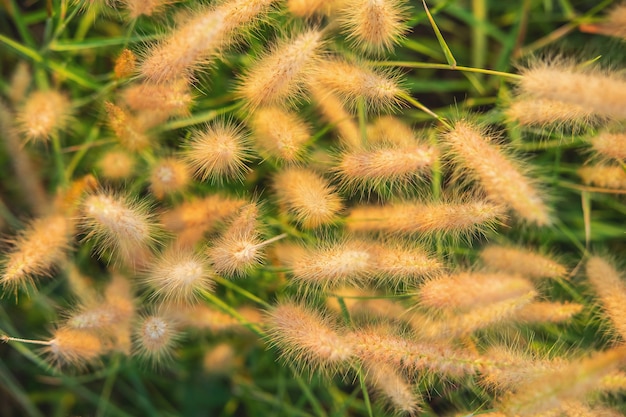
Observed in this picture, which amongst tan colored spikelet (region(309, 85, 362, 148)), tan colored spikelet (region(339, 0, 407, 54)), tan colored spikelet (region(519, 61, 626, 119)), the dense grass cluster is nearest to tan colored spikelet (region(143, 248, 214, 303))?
the dense grass cluster

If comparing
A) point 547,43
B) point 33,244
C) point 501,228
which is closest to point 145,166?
point 33,244

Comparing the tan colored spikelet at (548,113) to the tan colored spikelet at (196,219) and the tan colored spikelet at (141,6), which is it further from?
the tan colored spikelet at (141,6)

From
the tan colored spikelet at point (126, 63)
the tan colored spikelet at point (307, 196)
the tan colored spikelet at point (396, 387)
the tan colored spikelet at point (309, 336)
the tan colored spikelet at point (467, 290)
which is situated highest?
the tan colored spikelet at point (126, 63)

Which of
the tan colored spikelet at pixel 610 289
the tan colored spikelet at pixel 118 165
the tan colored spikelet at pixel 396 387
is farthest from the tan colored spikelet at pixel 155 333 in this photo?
the tan colored spikelet at pixel 610 289

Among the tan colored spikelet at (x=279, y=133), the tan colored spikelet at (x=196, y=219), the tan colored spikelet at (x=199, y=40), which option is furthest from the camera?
the tan colored spikelet at (x=196, y=219)

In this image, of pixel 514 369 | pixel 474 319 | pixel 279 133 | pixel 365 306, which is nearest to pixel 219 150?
pixel 279 133

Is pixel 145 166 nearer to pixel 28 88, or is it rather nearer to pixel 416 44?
pixel 28 88

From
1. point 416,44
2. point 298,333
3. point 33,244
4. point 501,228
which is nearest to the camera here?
point 298,333
